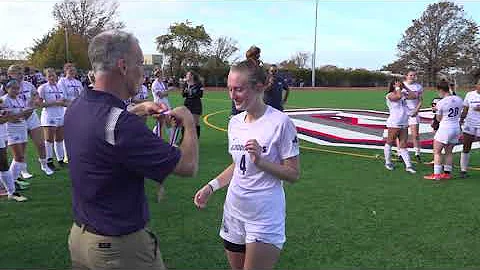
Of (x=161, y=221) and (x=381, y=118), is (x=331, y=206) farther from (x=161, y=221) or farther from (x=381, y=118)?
(x=381, y=118)

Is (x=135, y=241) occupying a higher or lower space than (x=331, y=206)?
higher

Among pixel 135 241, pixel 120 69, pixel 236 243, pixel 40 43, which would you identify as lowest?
pixel 236 243

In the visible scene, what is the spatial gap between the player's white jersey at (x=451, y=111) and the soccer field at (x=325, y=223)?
1118mm

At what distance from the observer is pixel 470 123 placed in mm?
9102

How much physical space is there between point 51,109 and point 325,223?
6.35 metres

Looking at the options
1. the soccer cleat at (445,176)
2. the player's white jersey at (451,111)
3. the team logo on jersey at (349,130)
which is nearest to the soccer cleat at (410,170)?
the soccer cleat at (445,176)

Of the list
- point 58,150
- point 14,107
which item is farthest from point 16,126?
point 58,150

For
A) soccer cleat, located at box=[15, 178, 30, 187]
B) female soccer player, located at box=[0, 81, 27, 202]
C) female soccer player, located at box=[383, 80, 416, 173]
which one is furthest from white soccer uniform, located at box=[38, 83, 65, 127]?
female soccer player, located at box=[383, 80, 416, 173]

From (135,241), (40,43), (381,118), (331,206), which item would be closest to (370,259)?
(331,206)

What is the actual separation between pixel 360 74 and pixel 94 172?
225 feet

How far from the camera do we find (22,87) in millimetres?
8477

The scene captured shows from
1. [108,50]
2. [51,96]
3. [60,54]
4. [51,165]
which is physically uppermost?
[60,54]

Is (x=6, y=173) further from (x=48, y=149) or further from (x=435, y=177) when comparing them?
(x=435, y=177)

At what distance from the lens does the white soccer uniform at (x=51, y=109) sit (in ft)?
31.5
